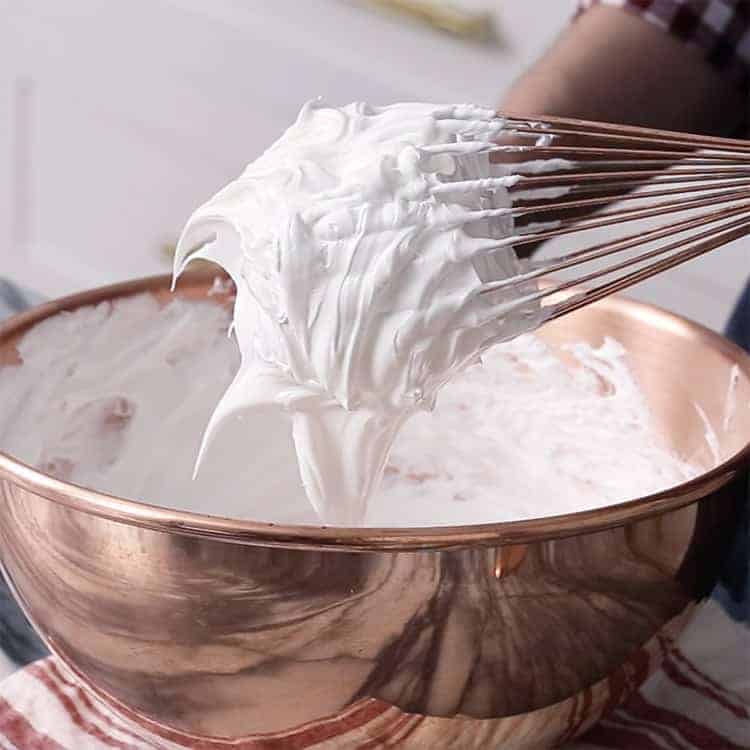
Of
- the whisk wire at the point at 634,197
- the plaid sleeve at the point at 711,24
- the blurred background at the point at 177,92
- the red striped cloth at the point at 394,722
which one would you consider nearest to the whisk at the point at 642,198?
the whisk wire at the point at 634,197

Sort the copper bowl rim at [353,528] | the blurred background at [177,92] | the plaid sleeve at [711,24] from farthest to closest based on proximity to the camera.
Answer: the blurred background at [177,92] → the plaid sleeve at [711,24] → the copper bowl rim at [353,528]

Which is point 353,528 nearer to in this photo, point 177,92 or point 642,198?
point 642,198

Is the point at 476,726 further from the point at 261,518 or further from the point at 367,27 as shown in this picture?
the point at 367,27

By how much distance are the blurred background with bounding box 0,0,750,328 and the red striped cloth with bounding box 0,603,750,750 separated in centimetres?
87

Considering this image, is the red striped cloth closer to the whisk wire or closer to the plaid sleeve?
the whisk wire

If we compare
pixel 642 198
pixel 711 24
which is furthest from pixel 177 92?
pixel 642 198

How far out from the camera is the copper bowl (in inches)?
18.8

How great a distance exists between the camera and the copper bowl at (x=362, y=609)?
48 cm

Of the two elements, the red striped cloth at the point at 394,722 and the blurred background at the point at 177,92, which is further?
the blurred background at the point at 177,92

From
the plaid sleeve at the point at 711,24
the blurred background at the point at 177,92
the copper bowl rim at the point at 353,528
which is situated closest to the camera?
the copper bowl rim at the point at 353,528

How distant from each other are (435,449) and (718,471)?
1.03 ft

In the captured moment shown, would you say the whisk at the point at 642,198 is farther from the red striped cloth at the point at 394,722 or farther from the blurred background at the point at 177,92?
the blurred background at the point at 177,92

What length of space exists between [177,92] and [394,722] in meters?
1.53

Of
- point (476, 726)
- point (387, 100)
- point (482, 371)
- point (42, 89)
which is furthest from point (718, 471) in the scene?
point (42, 89)
